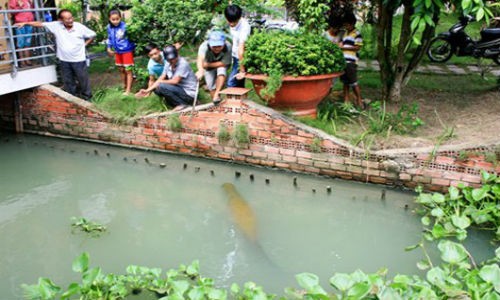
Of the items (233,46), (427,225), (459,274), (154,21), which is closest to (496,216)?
(427,225)

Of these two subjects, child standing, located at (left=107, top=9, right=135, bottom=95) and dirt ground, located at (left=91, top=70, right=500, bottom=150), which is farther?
child standing, located at (left=107, top=9, right=135, bottom=95)

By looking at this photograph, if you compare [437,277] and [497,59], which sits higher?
[497,59]

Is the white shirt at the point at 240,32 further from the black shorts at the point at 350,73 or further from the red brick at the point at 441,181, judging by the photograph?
the red brick at the point at 441,181

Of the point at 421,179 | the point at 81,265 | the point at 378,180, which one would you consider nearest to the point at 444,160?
the point at 421,179

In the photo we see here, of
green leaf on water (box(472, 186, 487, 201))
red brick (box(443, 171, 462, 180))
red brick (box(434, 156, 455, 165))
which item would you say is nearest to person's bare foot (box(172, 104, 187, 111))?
red brick (box(434, 156, 455, 165))

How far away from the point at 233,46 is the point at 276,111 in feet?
3.77

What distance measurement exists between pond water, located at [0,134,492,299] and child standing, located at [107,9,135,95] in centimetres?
133

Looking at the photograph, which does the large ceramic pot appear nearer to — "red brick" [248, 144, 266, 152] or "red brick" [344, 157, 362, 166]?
"red brick" [248, 144, 266, 152]

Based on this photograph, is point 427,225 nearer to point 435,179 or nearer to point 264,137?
point 435,179

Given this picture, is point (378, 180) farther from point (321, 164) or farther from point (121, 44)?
point (121, 44)

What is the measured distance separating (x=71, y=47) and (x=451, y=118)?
508 centimetres

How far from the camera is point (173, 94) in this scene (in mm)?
6109

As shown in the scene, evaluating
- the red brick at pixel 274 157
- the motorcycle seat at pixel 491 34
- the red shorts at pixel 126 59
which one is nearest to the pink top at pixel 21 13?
the red shorts at pixel 126 59

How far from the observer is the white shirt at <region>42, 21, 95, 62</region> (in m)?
6.50
